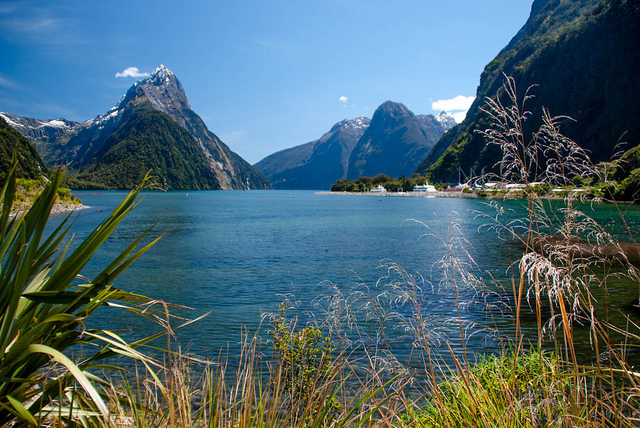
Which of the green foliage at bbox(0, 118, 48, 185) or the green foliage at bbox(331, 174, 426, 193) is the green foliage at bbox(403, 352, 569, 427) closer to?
the green foliage at bbox(0, 118, 48, 185)

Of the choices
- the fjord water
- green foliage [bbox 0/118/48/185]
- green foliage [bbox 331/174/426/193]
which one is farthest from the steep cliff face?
green foliage [bbox 0/118/48/185]

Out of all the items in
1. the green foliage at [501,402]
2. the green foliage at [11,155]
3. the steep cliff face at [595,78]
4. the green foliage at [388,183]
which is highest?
the steep cliff face at [595,78]

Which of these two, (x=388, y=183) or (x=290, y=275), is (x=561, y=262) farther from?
(x=388, y=183)

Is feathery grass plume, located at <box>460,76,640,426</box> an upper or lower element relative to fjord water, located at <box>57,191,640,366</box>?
upper

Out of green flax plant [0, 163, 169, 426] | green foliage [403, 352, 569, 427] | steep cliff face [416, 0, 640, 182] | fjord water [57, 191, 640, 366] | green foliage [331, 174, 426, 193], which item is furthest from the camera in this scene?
green foliage [331, 174, 426, 193]

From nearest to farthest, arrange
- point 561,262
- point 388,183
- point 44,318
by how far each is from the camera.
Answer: point 44,318, point 561,262, point 388,183

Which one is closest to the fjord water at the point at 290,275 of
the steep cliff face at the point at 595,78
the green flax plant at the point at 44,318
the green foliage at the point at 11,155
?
the green flax plant at the point at 44,318

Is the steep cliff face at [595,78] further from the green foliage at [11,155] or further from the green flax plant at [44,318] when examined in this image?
the green foliage at [11,155]

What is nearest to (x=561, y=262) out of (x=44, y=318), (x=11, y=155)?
(x=44, y=318)

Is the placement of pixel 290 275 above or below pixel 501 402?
below

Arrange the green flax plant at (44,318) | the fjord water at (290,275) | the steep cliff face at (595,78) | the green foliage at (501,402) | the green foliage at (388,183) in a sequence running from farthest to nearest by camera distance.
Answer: the green foliage at (388,183) → the steep cliff face at (595,78) → the fjord water at (290,275) → the green foliage at (501,402) → the green flax plant at (44,318)

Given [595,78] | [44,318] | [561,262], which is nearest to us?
[44,318]

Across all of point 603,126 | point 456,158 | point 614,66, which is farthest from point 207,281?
point 456,158

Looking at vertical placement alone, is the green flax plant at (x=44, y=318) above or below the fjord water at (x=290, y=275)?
above
